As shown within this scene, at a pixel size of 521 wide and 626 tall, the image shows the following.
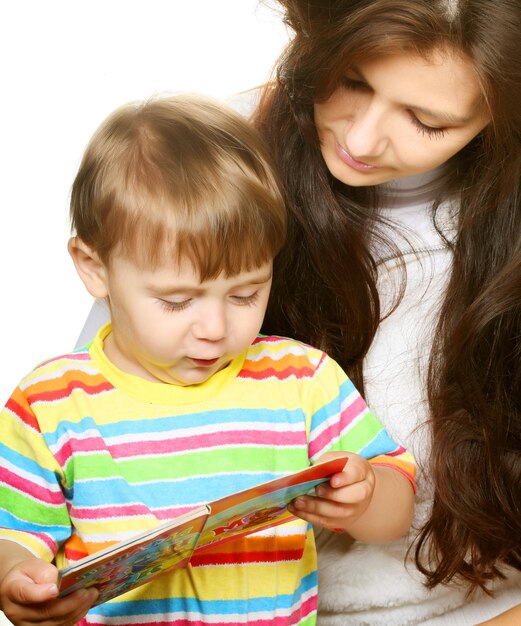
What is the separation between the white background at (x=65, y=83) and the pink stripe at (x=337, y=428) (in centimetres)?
149

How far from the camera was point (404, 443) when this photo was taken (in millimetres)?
1700

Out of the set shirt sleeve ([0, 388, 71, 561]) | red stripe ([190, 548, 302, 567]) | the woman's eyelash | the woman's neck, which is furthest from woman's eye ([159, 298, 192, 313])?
the woman's neck

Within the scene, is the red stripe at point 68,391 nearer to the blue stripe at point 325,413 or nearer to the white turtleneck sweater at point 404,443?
the blue stripe at point 325,413

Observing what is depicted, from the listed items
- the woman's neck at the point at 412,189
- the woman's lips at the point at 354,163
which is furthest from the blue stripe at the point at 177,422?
the woman's neck at the point at 412,189

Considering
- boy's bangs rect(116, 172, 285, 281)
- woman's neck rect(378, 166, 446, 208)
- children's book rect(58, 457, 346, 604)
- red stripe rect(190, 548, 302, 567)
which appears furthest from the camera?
woman's neck rect(378, 166, 446, 208)

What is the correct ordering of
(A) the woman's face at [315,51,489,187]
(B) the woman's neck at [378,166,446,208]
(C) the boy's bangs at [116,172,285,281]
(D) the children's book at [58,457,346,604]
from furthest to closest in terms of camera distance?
(B) the woman's neck at [378,166,446,208] → (A) the woman's face at [315,51,489,187] → (C) the boy's bangs at [116,172,285,281] → (D) the children's book at [58,457,346,604]

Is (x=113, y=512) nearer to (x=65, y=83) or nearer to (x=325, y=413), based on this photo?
(x=325, y=413)

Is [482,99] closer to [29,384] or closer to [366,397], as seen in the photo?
Result: [366,397]

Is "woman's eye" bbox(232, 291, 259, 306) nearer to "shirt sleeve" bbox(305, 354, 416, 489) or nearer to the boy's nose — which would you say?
the boy's nose

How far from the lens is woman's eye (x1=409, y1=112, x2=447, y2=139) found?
61.7 inches

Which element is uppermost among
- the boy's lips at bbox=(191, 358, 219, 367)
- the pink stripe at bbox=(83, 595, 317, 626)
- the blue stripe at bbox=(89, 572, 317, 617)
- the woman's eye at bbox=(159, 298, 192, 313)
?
the woman's eye at bbox=(159, 298, 192, 313)

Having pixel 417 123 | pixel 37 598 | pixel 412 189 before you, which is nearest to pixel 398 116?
pixel 417 123

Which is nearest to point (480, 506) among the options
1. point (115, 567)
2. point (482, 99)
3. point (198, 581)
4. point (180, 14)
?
point (198, 581)

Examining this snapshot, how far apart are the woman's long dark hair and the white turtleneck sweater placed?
0.10 feet
